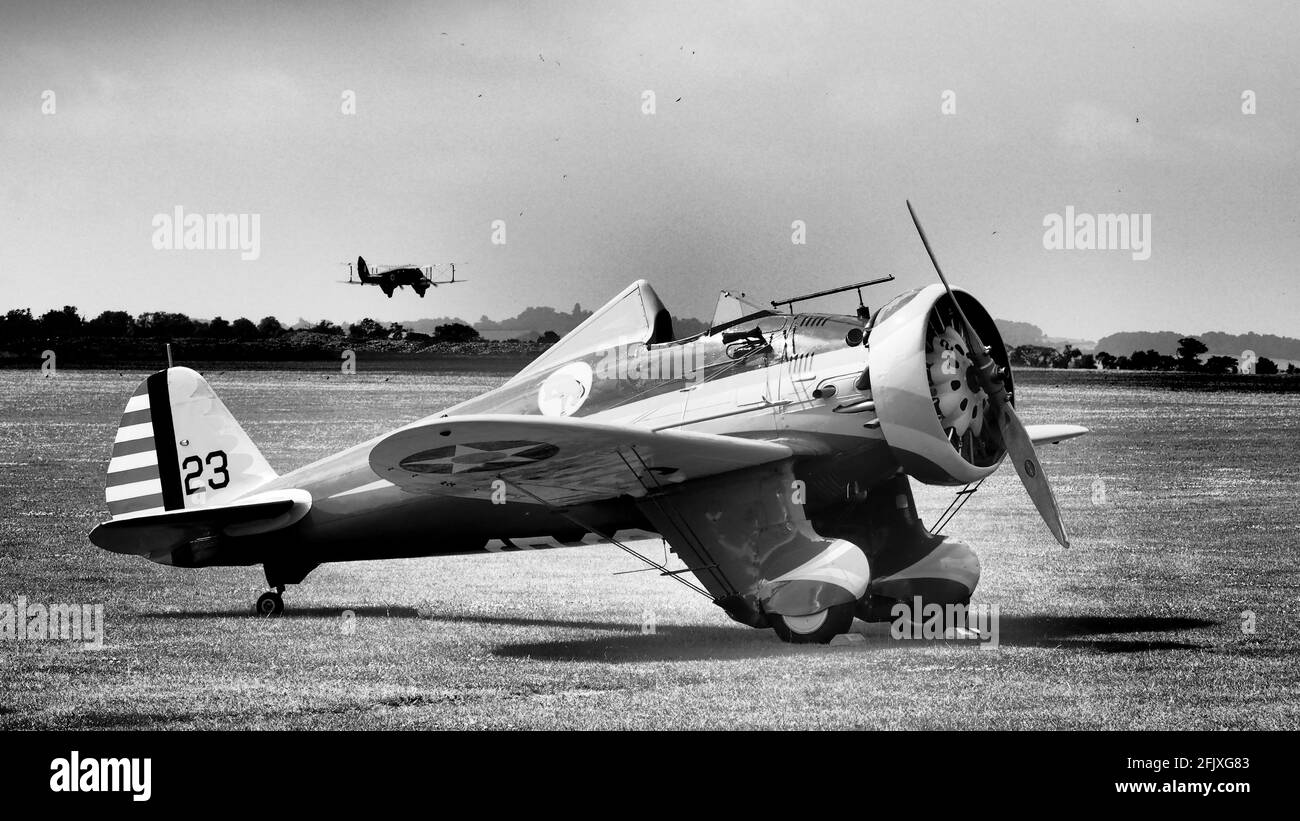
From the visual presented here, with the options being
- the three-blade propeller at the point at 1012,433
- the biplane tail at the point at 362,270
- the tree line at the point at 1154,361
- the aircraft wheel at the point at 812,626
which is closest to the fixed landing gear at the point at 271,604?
the aircraft wheel at the point at 812,626

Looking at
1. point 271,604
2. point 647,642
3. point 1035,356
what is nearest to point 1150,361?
point 1035,356

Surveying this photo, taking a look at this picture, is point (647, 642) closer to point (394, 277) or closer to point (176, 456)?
point (176, 456)

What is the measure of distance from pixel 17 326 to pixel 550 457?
74.8 feet

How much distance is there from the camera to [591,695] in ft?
27.1

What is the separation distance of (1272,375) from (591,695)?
3414 centimetres

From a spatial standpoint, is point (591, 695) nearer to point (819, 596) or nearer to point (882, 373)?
point (819, 596)

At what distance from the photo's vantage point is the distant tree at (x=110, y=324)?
28.9 meters

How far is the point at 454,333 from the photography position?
1225 inches

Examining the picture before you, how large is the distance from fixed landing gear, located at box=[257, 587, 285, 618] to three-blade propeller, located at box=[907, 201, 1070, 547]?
21.4 feet

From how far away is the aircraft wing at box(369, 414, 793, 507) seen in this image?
27.1 ft

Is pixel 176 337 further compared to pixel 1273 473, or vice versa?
pixel 176 337

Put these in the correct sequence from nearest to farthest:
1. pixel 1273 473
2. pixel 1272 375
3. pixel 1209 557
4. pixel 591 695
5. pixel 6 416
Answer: pixel 591 695 < pixel 1209 557 < pixel 1273 473 < pixel 6 416 < pixel 1272 375
